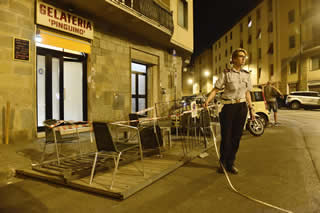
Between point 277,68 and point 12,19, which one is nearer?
point 12,19

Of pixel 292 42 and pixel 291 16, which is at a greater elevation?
pixel 291 16

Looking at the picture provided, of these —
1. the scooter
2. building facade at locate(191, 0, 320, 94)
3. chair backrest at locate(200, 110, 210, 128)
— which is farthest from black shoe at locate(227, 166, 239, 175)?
building facade at locate(191, 0, 320, 94)

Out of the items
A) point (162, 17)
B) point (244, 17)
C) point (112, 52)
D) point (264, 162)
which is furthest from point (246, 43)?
point (264, 162)

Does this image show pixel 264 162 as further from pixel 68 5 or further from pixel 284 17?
pixel 284 17

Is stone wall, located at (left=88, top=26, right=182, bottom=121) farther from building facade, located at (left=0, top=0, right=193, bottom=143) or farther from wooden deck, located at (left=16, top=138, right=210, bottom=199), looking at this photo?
wooden deck, located at (left=16, top=138, right=210, bottom=199)

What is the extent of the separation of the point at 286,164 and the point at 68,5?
8152mm

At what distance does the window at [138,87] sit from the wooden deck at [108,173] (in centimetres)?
730

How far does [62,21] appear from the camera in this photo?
25.6ft

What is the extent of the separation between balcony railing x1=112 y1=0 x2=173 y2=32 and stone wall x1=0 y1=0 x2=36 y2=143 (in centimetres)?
348

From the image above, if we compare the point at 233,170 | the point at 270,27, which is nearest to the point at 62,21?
the point at 233,170

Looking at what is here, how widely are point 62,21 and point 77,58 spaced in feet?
5.01

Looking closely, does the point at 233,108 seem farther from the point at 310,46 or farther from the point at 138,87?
the point at 310,46

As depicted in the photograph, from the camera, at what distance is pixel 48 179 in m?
3.91

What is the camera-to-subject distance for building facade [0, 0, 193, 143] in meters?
6.54
